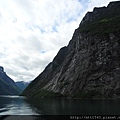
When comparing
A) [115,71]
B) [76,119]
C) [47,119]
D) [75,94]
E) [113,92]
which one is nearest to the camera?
[76,119]

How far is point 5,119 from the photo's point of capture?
63844mm

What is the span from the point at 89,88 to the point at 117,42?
52.8 m

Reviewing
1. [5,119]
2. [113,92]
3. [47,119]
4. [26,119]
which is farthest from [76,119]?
[113,92]

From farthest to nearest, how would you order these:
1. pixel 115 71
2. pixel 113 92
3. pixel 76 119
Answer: pixel 115 71 < pixel 113 92 < pixel 76 119

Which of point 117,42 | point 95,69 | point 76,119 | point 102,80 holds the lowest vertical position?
point 76,119

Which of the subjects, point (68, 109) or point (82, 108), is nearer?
point (68, 109)

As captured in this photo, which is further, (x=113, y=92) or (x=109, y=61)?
(x=109, y=61)

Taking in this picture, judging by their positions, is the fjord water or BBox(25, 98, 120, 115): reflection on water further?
the fjord water

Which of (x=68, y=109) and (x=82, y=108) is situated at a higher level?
(x=82, y=108)

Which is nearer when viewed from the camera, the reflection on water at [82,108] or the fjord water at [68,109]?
the reflection on water at [82,108]

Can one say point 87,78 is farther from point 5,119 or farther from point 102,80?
point 5,119

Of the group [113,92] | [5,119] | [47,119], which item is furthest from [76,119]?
[113,92]

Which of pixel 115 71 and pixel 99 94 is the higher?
pixel 115 71

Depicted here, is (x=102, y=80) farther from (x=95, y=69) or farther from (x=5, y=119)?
(x=5, y=119)
